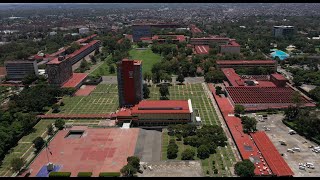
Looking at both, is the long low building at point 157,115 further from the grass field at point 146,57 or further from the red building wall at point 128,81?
the grass field at point 146,57

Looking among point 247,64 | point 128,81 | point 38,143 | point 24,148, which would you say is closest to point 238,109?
point 128,81

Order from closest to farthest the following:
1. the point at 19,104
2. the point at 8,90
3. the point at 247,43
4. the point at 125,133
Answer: the point at 125,133 < the point at 19,104 < the point at 8,90 < the point at 247,43

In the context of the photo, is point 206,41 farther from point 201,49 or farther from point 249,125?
point 249,125

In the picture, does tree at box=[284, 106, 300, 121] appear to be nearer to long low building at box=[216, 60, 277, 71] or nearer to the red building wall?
the red building wall

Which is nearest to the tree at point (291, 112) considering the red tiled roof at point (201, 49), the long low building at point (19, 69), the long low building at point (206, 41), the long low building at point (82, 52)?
the red tiled roof at point (201, 49)

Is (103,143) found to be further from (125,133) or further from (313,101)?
(313,101)

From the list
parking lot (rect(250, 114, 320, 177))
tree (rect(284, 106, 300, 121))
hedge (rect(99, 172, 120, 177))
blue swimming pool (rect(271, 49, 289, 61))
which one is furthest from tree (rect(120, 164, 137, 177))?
blue swimming pool (rect(271, 49, 289, 61))

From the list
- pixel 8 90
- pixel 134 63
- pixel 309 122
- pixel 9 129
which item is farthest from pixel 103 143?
pixel 8 90
